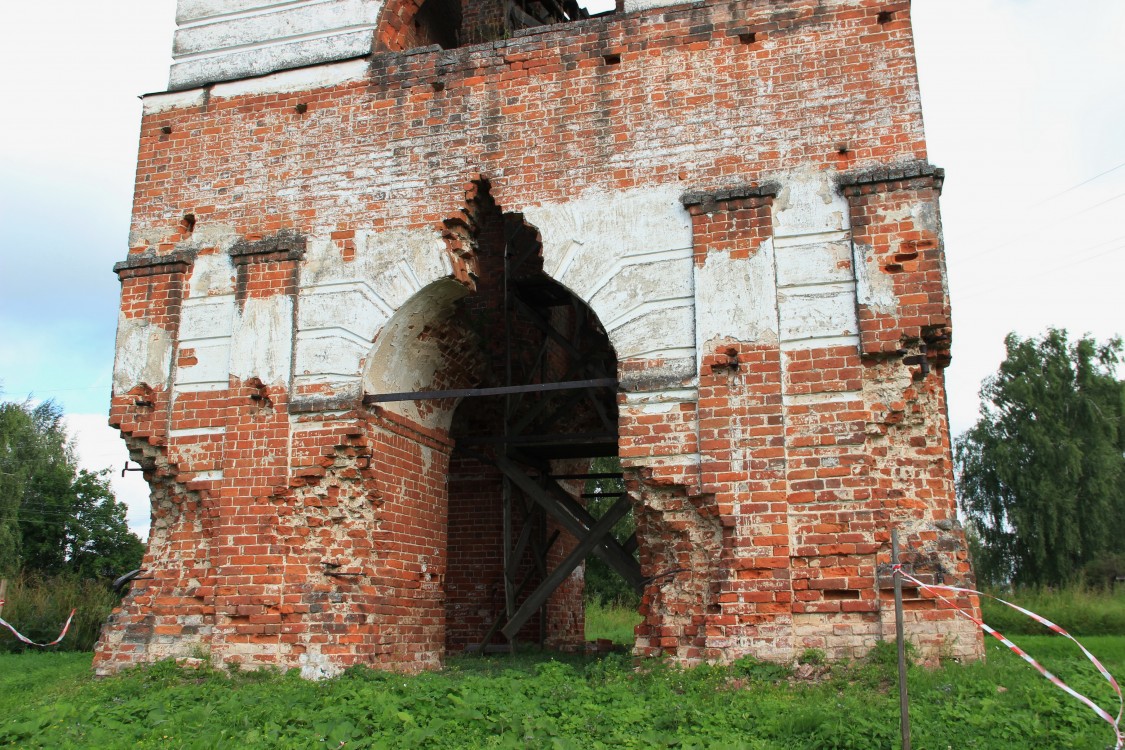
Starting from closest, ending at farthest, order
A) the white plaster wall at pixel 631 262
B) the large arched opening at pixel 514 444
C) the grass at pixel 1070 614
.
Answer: the white plaster wall at pixel 631 262
the large arched opening at pixel 514 444
the grass at pixel 1070 614

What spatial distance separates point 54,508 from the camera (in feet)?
81.9

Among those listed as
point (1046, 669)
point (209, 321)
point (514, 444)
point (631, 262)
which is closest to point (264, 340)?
point (209, 321)

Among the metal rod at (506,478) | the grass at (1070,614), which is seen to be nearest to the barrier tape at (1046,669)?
the metal rod at (506,478)

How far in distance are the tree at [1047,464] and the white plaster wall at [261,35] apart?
71.9ft

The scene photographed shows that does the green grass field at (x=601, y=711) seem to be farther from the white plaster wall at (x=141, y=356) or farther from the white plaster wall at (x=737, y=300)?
the white plaster wall at (x=141, y=356)

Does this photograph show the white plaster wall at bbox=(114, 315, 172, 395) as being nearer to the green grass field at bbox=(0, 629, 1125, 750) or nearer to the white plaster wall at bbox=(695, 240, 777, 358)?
the green grass field at bbox=(0, 629, 1125, 750)

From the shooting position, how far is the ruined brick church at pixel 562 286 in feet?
21.5

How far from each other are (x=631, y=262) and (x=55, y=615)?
11964 mm

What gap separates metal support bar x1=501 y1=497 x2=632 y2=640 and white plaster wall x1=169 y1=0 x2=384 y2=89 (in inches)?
197

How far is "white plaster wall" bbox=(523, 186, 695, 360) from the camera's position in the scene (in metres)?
7.05

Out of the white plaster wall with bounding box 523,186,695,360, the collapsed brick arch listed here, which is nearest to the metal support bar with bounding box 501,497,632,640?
the white plaster wall with bounding box 523,186,695,360

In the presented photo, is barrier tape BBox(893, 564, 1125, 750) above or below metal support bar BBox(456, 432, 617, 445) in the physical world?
below

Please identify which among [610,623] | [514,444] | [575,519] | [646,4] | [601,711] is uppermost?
[646,4]

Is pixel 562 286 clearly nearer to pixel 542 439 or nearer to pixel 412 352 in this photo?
pixel 412 352
